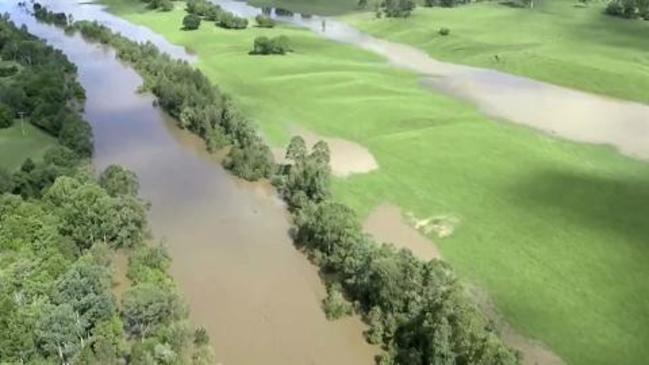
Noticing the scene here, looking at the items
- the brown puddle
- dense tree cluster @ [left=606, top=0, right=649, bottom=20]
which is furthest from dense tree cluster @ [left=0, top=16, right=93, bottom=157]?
dense tree cluster @ [left=606, top=0, right=649, bottom=20]

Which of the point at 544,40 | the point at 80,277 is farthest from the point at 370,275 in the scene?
the point at 544,40

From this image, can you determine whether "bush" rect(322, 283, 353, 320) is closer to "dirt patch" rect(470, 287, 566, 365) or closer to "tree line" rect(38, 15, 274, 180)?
"dirt patch" rect(470, 287, 566, 365)

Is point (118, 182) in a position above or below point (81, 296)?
above

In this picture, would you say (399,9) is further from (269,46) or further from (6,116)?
(6,116)

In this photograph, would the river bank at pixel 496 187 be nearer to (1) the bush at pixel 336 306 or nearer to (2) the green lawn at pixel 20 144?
(1) the bush at pixel 336 306

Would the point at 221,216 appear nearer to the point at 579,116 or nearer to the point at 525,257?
the point at 525,257

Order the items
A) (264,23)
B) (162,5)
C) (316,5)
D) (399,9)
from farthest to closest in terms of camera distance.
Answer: (316,5) < (162,5) < (399,9) < (264,23)
